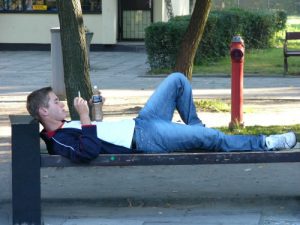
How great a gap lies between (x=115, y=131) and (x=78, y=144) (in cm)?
38

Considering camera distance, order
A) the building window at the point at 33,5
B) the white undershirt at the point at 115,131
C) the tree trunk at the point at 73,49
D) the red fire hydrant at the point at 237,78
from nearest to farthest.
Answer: the white undershirt at the point at 115,131 < the tree trunk at the point at 73,49 < the red fire hydrant at the point at 237,78 < the building window at the point at 33,5

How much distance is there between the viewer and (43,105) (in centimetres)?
601

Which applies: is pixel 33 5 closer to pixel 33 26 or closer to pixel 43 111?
pixel 33 26

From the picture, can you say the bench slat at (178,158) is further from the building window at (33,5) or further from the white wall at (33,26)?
the building window at (33,5)

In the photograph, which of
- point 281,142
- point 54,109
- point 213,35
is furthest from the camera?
point 213,35

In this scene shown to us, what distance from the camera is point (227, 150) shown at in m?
6.17

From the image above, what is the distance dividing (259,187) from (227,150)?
1158 mm

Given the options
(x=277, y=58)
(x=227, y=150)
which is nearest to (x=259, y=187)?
(x=227, y=150)

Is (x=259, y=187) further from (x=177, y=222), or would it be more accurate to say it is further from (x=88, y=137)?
(x=88, y=137)

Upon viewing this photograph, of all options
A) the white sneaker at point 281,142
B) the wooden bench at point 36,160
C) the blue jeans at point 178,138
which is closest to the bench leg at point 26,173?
the wooden bench at point 36,160

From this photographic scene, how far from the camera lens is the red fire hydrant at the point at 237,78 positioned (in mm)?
9586

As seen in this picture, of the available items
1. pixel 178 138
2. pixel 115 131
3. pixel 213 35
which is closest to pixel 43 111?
pixel 115 131

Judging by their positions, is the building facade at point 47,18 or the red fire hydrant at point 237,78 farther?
the building facade at point 47,18

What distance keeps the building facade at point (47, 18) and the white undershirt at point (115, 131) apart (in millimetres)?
17596
